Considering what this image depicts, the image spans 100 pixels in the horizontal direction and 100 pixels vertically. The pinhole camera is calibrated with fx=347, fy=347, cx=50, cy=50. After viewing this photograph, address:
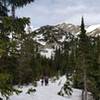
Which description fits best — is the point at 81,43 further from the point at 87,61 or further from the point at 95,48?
the point at 95,48

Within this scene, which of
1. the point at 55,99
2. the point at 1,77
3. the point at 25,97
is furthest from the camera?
the point at 55,99

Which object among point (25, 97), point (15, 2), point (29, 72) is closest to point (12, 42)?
point (15, 2)

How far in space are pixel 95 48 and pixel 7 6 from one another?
39584mm

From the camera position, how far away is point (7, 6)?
55.7 ft

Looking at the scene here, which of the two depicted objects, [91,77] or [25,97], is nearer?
[25,97]

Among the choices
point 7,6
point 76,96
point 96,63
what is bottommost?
point 76,96

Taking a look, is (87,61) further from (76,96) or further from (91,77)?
(76,96)

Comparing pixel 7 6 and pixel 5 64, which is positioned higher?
pixel 7 6

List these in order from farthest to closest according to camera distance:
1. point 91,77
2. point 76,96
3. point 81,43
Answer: point 76,96, point 91,77, point 81,43

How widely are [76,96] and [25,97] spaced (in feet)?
71.3

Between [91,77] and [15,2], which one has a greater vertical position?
[15,2]

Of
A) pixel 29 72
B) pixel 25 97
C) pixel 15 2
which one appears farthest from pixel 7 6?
pixel 29 72

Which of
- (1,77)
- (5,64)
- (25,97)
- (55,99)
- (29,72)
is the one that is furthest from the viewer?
(29,72)

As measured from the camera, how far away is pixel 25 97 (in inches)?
1296
